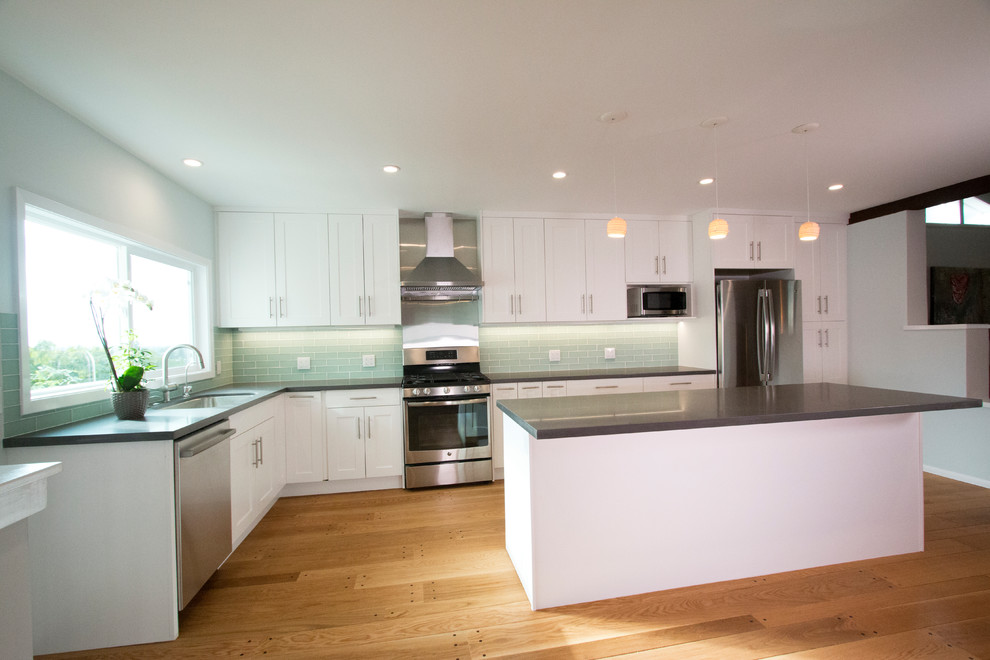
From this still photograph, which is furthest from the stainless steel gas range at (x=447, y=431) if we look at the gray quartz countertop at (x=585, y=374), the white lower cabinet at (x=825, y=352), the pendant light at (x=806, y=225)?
the white lower cabinet at (x=825, y=352)

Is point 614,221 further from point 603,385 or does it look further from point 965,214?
point 965,214

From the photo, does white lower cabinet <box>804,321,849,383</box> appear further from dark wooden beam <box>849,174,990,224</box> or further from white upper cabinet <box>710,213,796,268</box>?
dark wooden beam <box>849,174,990,224</box>

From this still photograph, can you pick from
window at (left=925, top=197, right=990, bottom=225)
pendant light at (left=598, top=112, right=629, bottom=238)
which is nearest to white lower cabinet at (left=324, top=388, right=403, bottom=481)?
pendant light at (left=598, top=112, right=629, bottom=238)

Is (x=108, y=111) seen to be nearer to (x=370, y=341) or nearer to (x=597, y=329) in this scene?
(x=370, y=341)

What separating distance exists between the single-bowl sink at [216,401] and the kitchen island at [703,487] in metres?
1.86

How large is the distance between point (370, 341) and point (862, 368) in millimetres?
4949

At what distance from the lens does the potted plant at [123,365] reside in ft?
6.91

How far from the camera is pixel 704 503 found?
2.16 metres

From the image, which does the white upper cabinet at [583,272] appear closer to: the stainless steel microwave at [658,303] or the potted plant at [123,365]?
the stainless steel microwave at [658,303]

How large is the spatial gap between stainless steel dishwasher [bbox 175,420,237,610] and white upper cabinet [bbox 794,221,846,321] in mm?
5132

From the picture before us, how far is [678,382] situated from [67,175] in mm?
4558

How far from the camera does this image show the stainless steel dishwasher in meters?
1.94

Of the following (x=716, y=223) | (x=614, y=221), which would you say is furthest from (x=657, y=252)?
(x=614, y=221)

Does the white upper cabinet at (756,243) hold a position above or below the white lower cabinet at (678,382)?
above
